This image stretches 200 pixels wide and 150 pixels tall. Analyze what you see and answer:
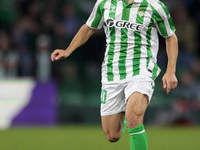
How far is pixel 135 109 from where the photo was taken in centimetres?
494

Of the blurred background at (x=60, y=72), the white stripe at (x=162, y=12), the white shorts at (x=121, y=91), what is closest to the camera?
the white shorts at (x=121, y=91)

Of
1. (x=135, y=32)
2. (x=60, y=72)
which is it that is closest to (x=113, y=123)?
(x=135, y=32)

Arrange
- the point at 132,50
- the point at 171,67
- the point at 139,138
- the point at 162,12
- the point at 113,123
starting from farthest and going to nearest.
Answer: the point at 113,123
the point at 132,50
the point at 162,12
the point at 171,67
the point at 139,138

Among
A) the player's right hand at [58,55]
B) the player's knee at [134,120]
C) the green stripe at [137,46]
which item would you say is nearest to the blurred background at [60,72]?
the player's right hand at [58,55]

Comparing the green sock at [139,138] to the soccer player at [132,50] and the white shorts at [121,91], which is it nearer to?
the soccer player at [132,50]

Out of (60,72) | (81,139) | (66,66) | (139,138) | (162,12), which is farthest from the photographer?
(66,66)

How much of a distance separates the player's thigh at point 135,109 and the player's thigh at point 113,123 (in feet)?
2.03

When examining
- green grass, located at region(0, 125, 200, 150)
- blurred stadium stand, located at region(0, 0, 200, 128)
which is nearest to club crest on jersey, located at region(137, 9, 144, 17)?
green grass, located at region(0, 125, 200, 150)

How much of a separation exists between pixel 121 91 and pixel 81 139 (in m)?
3.69

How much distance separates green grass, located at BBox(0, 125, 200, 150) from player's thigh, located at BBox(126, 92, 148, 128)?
8.29 ft

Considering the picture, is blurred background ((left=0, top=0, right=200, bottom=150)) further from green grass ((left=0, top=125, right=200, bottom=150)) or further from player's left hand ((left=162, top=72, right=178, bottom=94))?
player's left hand ((left=162, top=72, right=178, bottom=94))

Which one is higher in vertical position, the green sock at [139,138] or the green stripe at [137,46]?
the green stripe at [137,46]

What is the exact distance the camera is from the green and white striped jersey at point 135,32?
17.2 ft

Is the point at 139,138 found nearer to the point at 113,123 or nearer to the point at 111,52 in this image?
the point at 113,123
